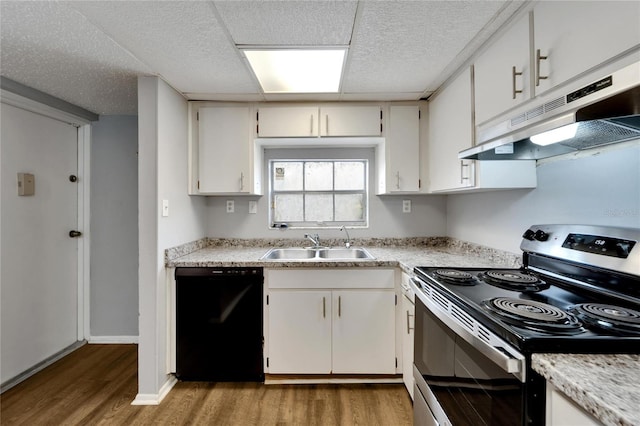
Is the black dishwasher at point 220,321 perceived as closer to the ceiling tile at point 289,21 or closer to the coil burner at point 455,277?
the coil burner at point 455,277

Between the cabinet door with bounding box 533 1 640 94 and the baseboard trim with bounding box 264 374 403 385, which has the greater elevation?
the cabinet door with bounding box 533 1 640 94

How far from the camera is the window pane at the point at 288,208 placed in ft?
8.90

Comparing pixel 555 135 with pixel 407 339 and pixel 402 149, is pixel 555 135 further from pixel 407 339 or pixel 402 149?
pixel 407 339

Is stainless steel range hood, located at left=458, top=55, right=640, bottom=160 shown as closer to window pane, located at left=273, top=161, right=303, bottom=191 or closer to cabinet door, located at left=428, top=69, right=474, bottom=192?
cabinet door, located at left=428, top=69, right=474, bottom=192

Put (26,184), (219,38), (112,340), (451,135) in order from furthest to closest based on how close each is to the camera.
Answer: (112,340) < (26,184) < (451,135) < (219,38)

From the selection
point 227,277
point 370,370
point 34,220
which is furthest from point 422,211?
point 34,220

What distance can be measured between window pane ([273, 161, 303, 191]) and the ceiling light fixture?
75.2 inches

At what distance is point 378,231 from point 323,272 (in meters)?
0.89

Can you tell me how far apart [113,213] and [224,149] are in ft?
4.13

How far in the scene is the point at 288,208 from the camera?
2.72 meters

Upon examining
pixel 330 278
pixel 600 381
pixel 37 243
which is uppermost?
pixel 37 243

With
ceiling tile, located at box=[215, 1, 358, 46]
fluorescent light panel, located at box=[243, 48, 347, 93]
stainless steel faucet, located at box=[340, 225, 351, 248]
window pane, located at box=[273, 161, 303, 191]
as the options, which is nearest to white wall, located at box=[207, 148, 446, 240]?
stainless steel faucet, located at box=[340, 225, 351, 248]

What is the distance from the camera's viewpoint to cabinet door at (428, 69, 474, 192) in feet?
5.41

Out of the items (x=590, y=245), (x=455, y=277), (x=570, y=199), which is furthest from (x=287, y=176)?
(x=590, y=245)
